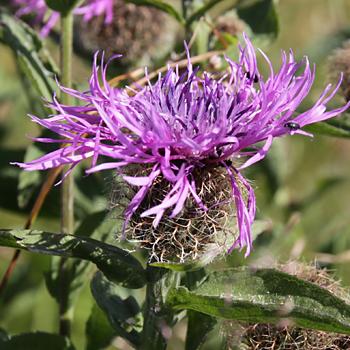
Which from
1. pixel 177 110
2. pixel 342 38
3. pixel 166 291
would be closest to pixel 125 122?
pixel 177 110

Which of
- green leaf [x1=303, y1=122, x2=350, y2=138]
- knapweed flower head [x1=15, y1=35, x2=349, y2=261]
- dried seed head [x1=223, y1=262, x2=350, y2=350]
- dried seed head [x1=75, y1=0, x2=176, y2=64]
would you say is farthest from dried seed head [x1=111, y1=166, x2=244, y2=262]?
dried seed head [x1=75, y1=0, x2=176, y2=64]

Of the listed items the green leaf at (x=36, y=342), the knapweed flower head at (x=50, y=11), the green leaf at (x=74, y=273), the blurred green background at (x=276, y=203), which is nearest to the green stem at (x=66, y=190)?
the green leaf at (x=74, y=273)

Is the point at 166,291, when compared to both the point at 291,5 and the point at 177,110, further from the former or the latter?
the point at 291,5

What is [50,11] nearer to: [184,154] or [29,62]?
[29,62]

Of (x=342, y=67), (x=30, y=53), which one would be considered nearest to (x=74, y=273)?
(x=30, y=53)

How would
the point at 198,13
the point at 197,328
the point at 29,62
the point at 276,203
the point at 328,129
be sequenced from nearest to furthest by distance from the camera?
the point at 197,328 < the point at 328,129 < the point at 29,62 < the point at 198,13 < the point at 276,203

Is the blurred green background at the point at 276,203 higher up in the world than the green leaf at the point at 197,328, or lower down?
lower down

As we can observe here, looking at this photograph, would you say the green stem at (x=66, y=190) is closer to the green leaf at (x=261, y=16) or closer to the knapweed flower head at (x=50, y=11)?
the knapweed flower head at (x=50, y=11)
